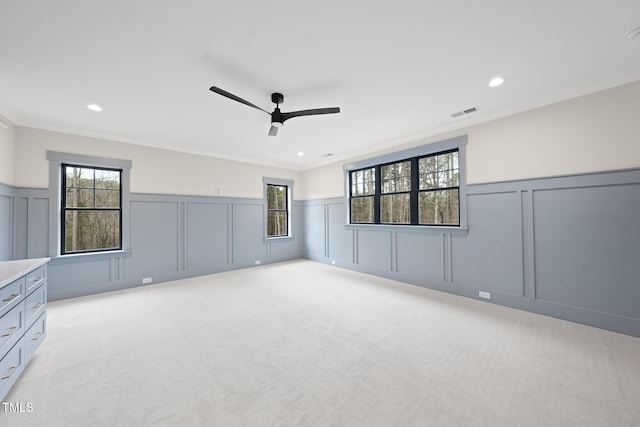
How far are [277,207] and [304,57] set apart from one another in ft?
15.6

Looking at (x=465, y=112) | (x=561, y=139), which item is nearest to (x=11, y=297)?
(x=465, y=112)

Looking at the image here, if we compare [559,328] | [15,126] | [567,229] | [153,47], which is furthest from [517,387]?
[15,126]

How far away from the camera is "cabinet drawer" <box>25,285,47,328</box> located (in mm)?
2070

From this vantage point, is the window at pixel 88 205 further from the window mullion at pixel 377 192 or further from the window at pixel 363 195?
the window mullion at pixel 377 192

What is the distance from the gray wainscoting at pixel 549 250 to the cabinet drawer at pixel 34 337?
4805 millimetres

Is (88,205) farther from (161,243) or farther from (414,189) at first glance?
(414,189)

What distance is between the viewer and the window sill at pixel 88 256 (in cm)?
375

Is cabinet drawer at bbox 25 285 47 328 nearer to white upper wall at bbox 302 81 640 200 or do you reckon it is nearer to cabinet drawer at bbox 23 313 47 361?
cabinet drawer at bbox 23 313 47 361

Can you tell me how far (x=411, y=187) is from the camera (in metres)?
4.59

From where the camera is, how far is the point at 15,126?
11.6 ft

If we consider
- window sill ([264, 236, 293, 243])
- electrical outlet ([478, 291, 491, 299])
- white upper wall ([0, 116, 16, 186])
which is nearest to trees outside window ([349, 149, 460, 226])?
electrical outlet ([478, 291, 491, 299])

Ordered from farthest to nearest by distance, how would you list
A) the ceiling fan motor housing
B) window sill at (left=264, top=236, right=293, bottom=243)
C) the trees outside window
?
window sill at (left=264, top=236, right=293, bottom=243) < the trees outside window < the ceiling fan motor housing

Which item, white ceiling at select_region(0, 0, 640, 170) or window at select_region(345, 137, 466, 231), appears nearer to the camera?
white ceiling at select_region(0, 0, 640, 170)

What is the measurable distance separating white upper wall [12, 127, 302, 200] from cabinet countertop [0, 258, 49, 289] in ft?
7.37
